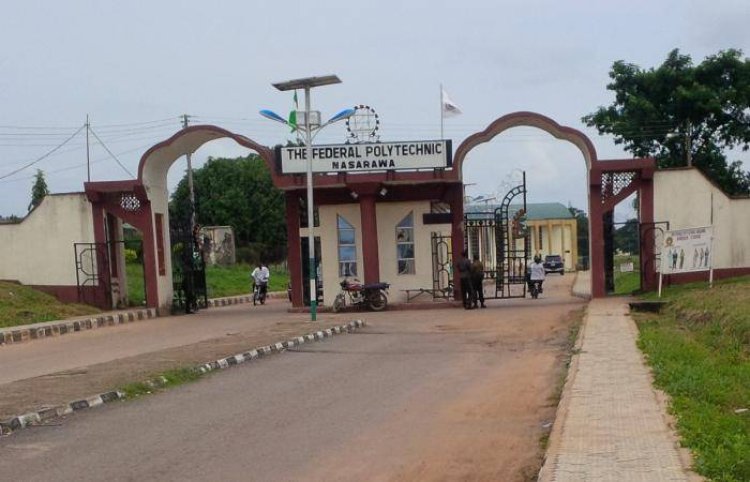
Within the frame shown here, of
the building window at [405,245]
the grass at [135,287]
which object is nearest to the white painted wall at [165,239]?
the grass at [135,287]

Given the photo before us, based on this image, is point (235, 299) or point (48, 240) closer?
point (48, 240)

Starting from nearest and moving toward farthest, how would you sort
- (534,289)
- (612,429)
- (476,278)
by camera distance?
(612,429) < (476,278) < (534,289)

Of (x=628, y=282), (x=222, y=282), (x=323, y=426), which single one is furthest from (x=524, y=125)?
(x=222, y=282)

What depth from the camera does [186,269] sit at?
93.4ft

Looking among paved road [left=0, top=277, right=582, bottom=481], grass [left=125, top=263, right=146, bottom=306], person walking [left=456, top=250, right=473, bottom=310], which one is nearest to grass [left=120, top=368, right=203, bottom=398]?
paved road [left=0, top=277, right=582, bottom=481]

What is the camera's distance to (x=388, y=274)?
1097 inches

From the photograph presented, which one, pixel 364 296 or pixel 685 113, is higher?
pixel 685 113

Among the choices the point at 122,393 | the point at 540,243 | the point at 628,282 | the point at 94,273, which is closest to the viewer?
the point at 122,393

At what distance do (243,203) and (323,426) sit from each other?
55.7m

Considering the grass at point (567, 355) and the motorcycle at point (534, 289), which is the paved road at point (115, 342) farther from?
the motorcycle at point (534, 289)

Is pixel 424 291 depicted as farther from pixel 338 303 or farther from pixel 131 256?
pixel 131 256

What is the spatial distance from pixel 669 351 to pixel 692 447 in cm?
601

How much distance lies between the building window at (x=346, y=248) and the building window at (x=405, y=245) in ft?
4.64

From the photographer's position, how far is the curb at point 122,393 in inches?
351
